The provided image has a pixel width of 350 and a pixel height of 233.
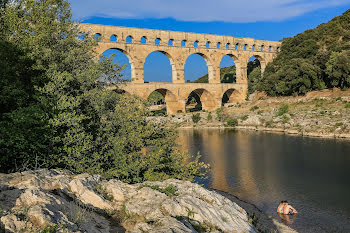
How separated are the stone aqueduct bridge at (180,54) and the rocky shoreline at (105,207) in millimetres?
26655

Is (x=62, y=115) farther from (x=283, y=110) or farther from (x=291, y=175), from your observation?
(x=283, y=110)

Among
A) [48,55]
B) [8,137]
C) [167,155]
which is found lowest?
[167,155]

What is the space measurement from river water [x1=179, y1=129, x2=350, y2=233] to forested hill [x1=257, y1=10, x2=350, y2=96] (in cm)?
1288

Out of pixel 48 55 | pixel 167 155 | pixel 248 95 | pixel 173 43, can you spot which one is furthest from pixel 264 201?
pixel 248 95

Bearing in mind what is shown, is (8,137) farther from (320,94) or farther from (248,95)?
(248,95)

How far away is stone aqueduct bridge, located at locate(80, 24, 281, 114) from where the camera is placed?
3616 centimetres

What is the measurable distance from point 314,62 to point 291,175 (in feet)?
90.5

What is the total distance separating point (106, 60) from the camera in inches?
523

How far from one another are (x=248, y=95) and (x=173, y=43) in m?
16.0

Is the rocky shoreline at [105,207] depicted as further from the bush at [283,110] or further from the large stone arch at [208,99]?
the large stone arch at [208,99]

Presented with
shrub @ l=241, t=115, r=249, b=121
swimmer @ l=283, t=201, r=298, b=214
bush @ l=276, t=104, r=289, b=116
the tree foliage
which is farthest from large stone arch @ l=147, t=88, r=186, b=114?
swimmer @ l=283, t=201, r=298, b=214

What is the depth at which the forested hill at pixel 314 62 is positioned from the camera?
3358cm

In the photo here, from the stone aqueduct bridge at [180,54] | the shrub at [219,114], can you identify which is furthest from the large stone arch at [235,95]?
the shrub at [219,114]

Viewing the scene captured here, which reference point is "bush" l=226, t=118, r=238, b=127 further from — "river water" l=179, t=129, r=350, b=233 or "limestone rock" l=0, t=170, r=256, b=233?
"limestone rock" l=0, t=170, r=256, b=233
